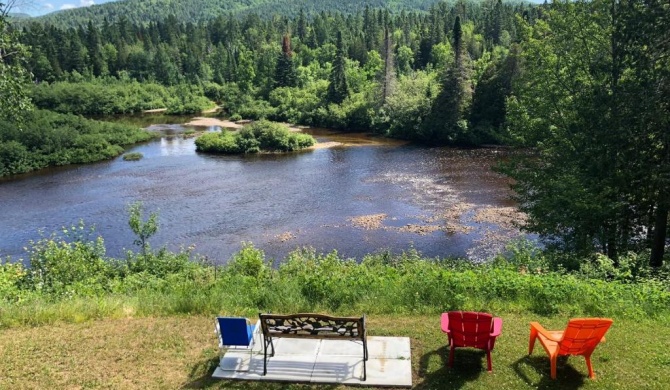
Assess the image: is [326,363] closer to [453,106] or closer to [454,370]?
[454,370]

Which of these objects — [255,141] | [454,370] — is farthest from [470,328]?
[255,141]

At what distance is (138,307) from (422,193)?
27165 mm

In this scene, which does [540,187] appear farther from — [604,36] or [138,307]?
[138,307]

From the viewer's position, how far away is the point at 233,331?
8430 millimetres

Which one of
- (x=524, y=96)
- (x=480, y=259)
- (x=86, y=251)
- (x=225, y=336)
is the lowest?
(x=480, y=259)

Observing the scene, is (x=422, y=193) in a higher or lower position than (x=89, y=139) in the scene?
lower

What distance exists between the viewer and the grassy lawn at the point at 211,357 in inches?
314

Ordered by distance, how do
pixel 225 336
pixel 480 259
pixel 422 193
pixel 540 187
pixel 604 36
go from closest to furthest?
pixel 225 336, pixel 604 36, pixel 540 187, pixel 480 259, pixel 422 193

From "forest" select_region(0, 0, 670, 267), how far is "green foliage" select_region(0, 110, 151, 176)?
1.81 m

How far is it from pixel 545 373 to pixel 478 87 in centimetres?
5179

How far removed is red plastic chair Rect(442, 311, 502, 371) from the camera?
795cm

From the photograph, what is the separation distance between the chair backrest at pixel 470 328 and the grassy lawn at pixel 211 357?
1.64 ft

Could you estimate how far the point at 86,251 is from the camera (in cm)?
1841

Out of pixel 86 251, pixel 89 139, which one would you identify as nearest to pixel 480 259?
pixel 86 251
